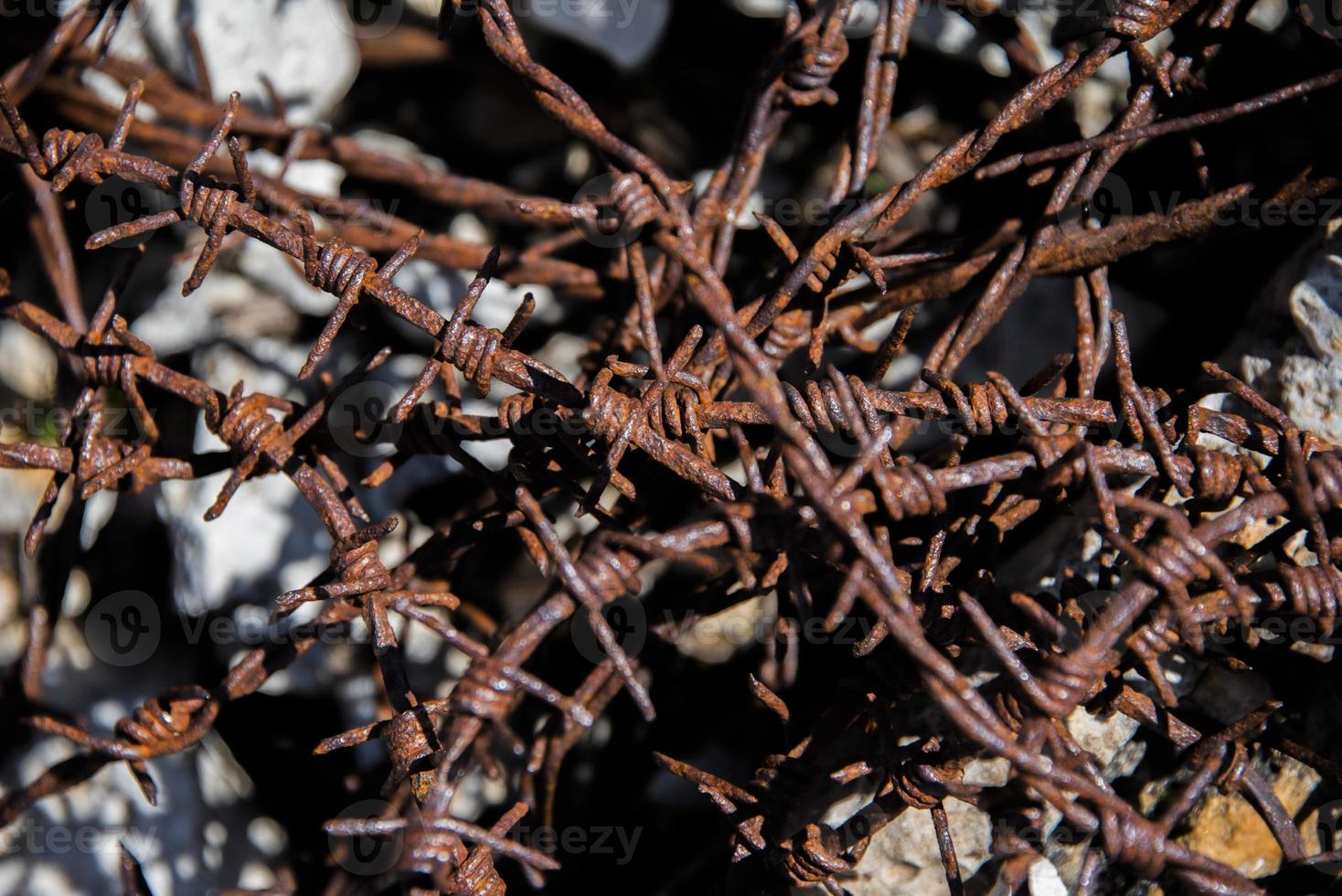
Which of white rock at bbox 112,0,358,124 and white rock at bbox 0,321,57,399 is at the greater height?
white rock at bbox 112,0,358,124

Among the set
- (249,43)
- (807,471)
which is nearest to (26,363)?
(249,43)

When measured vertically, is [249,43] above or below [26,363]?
above

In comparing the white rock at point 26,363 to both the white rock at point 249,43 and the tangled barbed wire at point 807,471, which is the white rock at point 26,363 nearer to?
the tangled barbed wire at point 807,471

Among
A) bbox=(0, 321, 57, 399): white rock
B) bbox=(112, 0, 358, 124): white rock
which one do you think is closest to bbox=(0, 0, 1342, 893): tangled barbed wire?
bbox=(112, 0, 358, 124): white rock

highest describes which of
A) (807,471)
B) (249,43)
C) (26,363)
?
(807,471)

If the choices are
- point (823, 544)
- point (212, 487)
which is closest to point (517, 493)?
point (823, 544)

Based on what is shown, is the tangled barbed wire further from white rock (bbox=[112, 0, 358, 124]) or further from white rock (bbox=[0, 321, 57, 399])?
white rock (bbox=[0, 321, 57, 399])

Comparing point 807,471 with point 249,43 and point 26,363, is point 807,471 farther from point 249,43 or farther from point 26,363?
point 26,363

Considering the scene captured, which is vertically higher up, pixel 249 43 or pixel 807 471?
pixel 807 471

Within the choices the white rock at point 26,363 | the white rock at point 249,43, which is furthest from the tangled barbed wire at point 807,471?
the white rock at point 26,363

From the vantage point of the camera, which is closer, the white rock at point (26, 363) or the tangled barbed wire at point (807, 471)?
the tangled barbed wire at point (807, 471)

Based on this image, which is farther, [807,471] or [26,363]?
[26,363]
